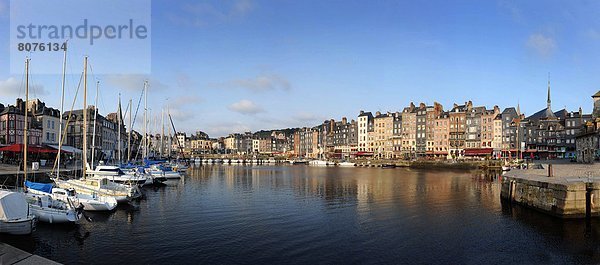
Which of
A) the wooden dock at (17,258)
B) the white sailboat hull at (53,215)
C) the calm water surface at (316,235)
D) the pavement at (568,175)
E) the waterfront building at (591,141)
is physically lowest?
the calm water surface at (316,235)

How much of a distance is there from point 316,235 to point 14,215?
15950 mm

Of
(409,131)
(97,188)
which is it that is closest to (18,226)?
(97,188)

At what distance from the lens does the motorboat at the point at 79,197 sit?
27141 mm

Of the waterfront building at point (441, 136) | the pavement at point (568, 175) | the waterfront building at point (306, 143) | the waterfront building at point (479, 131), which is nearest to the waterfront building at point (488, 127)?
the waterfront building at point (479, 131)

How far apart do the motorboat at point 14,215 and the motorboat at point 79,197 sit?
6491mm

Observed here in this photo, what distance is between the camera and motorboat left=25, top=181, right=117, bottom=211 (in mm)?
27141

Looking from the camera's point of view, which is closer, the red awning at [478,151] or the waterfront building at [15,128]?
the waterfront building at [15,128]

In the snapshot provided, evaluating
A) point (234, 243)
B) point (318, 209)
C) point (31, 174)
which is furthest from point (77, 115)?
point (234, 243)

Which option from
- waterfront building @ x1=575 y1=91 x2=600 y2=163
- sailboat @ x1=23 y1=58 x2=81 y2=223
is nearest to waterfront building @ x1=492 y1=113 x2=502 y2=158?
waterfront building @ x1=575 y1=91 x2=600 y2=163

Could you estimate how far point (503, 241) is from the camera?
22031mm

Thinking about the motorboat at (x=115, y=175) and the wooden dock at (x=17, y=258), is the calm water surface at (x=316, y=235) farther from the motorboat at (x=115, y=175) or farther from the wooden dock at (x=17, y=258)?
the motorboat at (x=115, y=175)

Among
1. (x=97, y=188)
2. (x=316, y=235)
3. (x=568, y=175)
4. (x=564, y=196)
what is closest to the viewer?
(x=316, y=235)

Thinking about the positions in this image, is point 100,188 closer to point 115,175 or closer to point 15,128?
point 115,175

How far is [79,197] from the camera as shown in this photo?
2898cm
